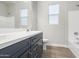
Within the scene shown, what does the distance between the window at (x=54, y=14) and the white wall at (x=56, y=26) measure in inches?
6.4

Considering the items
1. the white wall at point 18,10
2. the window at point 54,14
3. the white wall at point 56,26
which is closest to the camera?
the white wall at point 18,10

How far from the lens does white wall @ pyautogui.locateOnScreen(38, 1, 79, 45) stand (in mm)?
4477

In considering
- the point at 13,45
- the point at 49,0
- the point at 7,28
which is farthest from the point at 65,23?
the point at 13,45

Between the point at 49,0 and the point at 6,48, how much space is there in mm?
4184

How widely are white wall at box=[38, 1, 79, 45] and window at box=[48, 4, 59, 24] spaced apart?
0.16m

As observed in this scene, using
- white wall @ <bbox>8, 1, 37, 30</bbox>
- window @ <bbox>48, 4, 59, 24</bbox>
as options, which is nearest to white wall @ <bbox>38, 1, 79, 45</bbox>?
window @ <bbox>48, 4, 59, 24</bbox>

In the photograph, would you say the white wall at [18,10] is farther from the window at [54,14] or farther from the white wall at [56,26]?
the window at [54,14]

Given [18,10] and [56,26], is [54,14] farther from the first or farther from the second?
[18,10]

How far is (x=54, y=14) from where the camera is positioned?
473 centimetres

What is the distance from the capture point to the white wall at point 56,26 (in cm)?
448

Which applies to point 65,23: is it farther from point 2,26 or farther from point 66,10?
point 2,26

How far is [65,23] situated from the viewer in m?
4.49

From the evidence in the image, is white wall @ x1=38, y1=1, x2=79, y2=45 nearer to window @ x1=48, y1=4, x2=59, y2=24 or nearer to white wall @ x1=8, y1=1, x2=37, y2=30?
window @ x1=48, y1=4, x2=59, y2=24

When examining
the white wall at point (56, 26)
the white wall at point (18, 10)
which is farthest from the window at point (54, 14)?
the white wall at point (18, 10)
